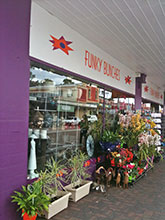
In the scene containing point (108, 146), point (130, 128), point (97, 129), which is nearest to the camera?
point (108, 146)

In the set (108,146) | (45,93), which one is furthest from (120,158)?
(45,93)

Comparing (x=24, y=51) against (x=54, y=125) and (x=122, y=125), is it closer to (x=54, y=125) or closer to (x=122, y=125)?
(x=54, y=125)

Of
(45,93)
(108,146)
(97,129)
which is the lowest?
(108,146)

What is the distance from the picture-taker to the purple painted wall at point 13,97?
→ 8.82ft

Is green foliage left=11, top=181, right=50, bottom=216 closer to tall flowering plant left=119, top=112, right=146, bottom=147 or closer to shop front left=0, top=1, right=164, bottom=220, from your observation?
shop front left=0, top=1, right=164, bottom=220

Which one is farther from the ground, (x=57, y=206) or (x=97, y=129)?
(x=97, y=129)

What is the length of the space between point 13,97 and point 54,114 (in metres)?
1.28

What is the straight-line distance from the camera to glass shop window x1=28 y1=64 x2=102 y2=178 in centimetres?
341

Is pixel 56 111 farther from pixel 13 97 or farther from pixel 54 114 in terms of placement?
pixel 13 97

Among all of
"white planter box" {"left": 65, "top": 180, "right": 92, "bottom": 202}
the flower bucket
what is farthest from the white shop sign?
"white planter box" {"left": 65, "top": 180, "right": 92, "bottom": 202}

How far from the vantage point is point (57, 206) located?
3.25m

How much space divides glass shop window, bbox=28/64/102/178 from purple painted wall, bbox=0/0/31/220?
0.30 m

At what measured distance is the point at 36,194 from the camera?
2877 millimetres

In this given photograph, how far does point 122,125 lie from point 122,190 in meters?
1.70
